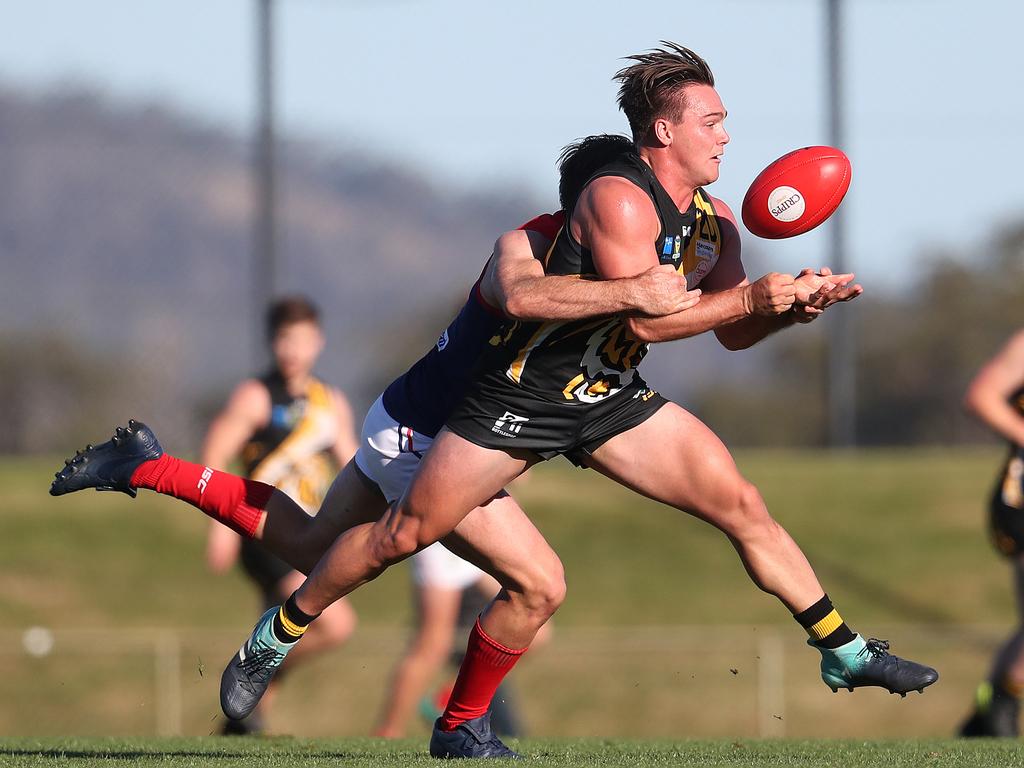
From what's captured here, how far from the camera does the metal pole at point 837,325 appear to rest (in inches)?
581

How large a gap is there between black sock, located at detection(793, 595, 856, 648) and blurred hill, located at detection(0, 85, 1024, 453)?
9.89 meters

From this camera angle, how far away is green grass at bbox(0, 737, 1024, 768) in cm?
527

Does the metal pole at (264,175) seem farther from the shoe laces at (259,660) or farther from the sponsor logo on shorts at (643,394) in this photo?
the sponsor logo on shorts at (643,394)

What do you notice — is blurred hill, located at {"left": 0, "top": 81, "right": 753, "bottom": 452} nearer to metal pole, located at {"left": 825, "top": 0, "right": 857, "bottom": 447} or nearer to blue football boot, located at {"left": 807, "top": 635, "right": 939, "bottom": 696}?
metal pole, located at {"left": 825, "top": 0, "right": 857, "bottom": 447}

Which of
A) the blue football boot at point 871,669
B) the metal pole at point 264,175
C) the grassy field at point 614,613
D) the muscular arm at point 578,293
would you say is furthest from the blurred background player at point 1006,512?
the metal pole at point 264,175

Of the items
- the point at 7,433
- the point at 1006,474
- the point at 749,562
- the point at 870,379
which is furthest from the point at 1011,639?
the point at 7,433

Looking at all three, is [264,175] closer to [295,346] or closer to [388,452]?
[295,346]

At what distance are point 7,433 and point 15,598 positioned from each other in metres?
3.54

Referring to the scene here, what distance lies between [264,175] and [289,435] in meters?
6.88

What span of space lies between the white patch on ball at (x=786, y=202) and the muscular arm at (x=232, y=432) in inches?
140

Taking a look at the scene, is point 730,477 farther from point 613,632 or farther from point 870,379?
point 870,379

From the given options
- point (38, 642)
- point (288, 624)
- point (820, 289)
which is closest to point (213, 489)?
point (288, 624)

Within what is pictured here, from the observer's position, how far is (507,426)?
201 inches

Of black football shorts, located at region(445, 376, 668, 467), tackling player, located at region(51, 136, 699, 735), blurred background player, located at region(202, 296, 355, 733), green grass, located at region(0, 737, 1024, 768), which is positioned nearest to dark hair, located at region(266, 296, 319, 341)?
blurred background player, located at region(202, 296, 355, 733)
